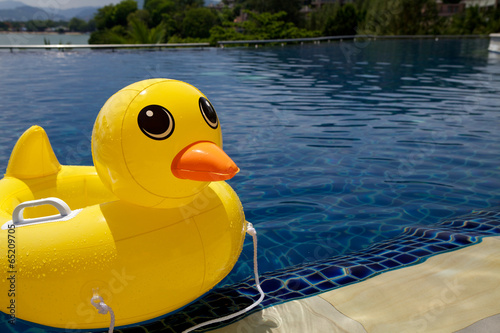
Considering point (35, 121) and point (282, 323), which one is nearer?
point (282, 323)

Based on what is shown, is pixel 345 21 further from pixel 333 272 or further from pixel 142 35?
pixel 333 272

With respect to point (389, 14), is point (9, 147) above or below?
below

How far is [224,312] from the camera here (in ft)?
8.00

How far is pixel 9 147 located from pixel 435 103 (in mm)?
8024

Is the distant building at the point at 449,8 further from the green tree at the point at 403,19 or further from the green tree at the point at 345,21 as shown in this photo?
the green tree at the point at 345,21

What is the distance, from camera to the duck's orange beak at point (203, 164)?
1.87 meters

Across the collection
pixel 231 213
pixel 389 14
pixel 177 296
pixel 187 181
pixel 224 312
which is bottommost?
pixel 224 312

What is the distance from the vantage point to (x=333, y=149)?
596 centimetres

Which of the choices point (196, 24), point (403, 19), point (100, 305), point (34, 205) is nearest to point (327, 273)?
point (100, 305)

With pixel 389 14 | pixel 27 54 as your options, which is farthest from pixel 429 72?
pixel 389 14

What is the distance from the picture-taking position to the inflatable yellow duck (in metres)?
1.94

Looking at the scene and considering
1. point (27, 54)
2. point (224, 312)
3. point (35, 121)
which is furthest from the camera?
point (27, 54)

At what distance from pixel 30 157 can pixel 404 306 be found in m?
2.30

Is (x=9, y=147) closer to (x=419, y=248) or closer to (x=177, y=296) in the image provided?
(x=177, y=296)
